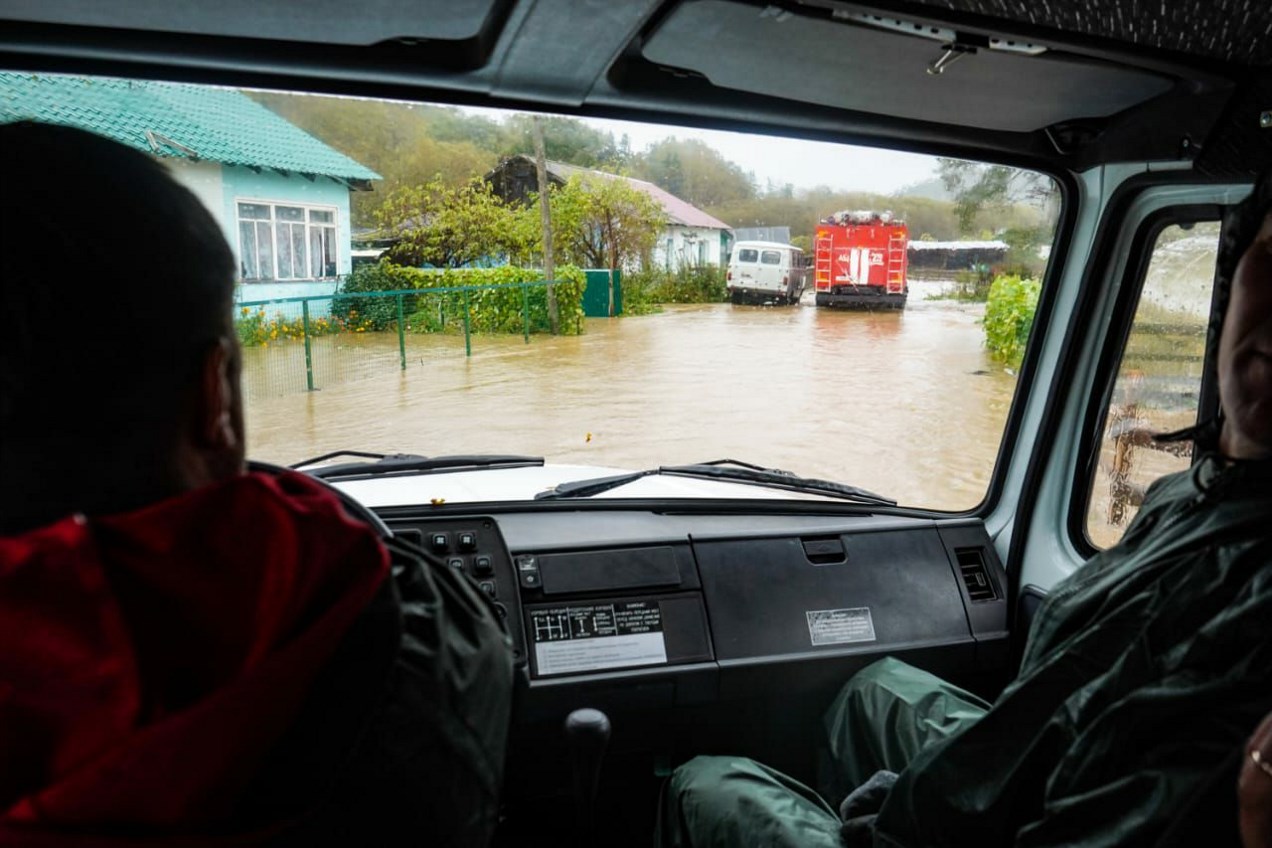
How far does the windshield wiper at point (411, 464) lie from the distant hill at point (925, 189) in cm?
140

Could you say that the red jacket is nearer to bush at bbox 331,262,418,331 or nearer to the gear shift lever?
the gear shift lever

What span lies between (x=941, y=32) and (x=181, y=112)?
1723 mm

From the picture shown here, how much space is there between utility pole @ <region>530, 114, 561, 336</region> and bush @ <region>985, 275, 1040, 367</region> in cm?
146

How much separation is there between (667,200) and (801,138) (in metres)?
0.48

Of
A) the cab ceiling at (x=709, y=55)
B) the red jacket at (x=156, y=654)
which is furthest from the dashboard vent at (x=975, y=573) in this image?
the red jacket at (x=156, y=654)

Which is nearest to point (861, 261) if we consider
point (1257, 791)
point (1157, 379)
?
point (1157, 379)

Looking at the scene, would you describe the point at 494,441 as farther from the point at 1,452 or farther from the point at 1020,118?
the point at 1,452

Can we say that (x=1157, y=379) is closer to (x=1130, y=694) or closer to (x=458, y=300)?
(x=1130, y=694)

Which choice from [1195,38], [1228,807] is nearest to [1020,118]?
[1195,38]

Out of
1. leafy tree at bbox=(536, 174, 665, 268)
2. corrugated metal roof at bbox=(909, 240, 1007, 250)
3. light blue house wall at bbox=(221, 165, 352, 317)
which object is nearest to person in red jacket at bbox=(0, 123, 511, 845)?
light blue house wall at bbox=(221, 165, 352, 317)

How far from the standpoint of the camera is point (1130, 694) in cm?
132

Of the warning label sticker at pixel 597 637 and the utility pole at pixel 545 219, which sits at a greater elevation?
the utility pole at pixel 545 219

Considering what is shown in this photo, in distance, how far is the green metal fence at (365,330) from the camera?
8.89 feet

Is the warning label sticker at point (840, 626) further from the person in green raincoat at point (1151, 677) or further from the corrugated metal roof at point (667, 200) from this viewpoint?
the corrugated metal roof at point (667, 200)
